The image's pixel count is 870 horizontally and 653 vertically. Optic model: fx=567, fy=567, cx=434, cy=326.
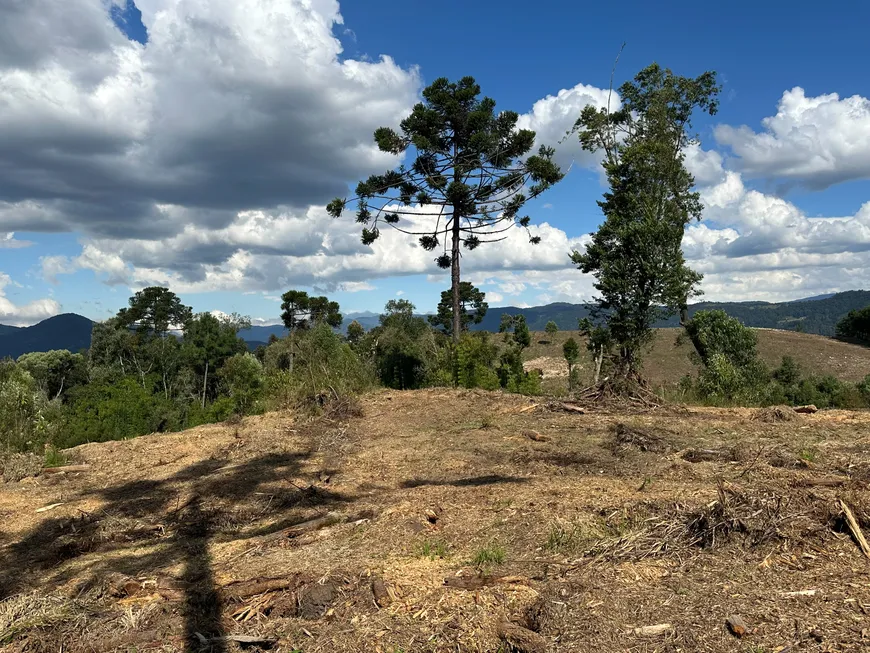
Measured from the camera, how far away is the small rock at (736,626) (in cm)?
280

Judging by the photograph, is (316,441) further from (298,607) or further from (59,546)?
(298,607)

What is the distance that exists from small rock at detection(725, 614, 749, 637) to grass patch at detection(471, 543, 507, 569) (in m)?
1.41

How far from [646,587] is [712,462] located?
3.61 metres

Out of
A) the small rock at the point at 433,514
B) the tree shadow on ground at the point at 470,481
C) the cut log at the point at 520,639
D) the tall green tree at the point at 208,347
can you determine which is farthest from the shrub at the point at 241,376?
the cut log at the point at 520,639

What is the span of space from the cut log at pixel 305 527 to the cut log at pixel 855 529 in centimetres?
381

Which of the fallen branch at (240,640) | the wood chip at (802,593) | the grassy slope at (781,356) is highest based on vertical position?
the wood chip at (802,593)

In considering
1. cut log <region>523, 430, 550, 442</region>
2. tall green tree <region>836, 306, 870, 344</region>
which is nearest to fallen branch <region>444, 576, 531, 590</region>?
cut log <region>523, 430, 550, 442</region>

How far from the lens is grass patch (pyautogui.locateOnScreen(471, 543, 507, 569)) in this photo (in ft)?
12.5

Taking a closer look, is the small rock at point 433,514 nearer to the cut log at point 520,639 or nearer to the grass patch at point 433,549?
the grass patch at point 433,549

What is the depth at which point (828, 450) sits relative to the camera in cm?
668

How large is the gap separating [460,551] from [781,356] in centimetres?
5825

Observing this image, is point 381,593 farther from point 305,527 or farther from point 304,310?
point 304,310

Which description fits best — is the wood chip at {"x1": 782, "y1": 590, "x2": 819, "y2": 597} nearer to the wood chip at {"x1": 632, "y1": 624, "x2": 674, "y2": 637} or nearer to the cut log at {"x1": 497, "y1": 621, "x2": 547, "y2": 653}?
the wood chip at {"x1": 632, "y1": 624, "x2": 674, "y2": 637}

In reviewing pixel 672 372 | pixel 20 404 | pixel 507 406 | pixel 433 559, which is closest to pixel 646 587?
pixel 433 559
